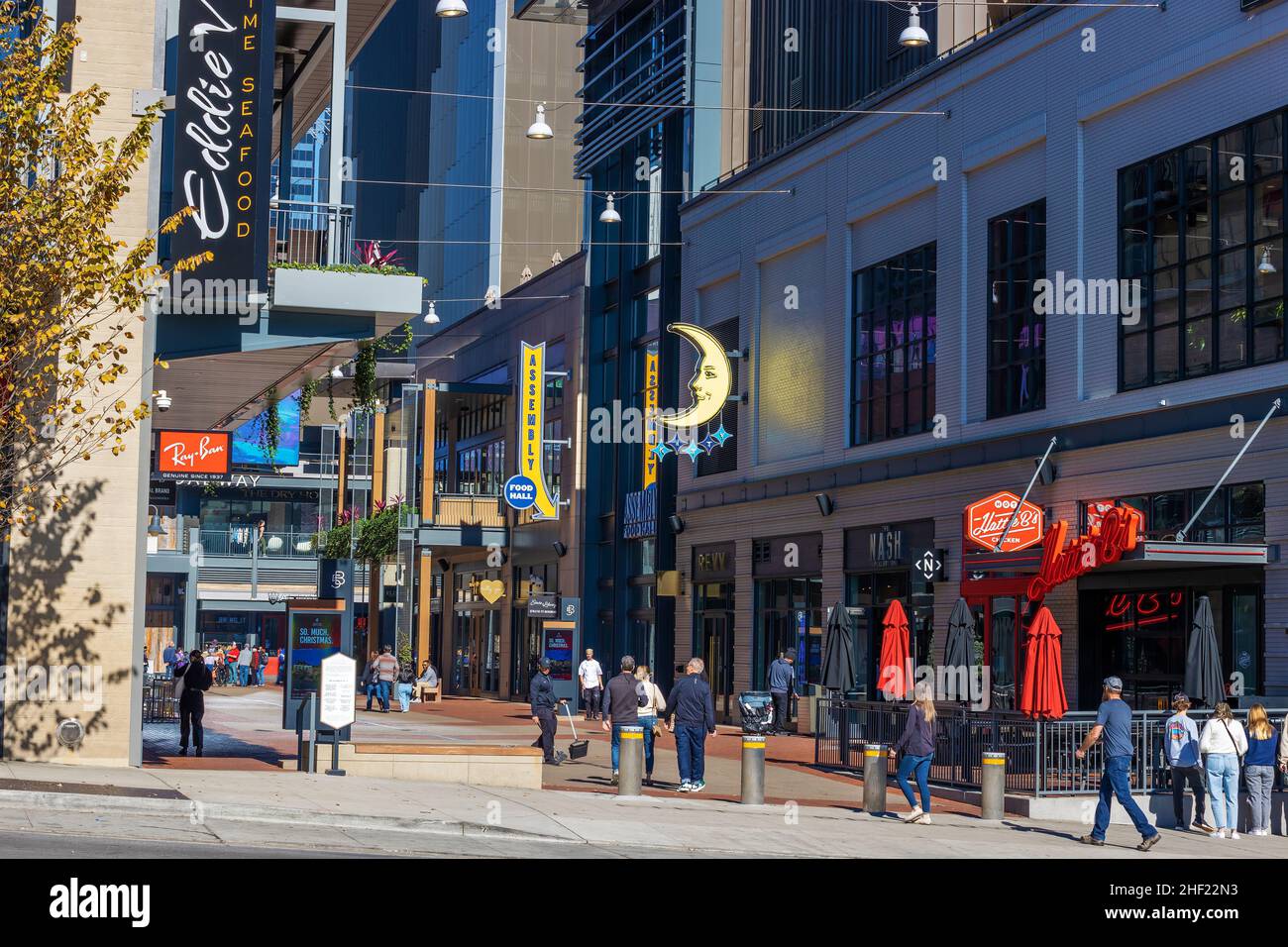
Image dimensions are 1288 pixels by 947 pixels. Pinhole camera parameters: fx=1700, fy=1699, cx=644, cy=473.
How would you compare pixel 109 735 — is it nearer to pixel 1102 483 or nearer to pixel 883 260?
pixel 1102 483

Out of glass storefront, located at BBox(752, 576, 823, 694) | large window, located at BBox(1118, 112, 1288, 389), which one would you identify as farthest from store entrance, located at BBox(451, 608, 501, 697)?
large window, located at BBox(1118, 112, 1288, 389)

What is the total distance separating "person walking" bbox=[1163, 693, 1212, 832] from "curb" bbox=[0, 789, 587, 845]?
8.10 metres

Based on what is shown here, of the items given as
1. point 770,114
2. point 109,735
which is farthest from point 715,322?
point 109,735

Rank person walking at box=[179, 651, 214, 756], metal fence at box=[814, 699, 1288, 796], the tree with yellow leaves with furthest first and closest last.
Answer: person walking at box=[179, 651, 214, 756] → metal fence at box=[814, 699, 1288, 796] → the tree with yellow leaves

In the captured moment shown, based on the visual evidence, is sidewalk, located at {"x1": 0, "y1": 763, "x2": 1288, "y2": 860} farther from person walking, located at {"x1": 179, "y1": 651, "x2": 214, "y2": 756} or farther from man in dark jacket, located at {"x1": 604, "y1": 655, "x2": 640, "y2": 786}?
person walking, located at {"x1": 179, "y1": 651, "x2": 214, "y2": 756}

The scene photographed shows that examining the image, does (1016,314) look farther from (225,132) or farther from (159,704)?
(159,704)

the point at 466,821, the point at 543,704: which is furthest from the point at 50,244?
the point at 543,704

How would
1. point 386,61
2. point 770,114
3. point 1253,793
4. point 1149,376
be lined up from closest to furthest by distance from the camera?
point 1253,793
point 1149,376
point 770,114
point 386,61

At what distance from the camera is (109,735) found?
20.8 m

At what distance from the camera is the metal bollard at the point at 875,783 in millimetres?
21000

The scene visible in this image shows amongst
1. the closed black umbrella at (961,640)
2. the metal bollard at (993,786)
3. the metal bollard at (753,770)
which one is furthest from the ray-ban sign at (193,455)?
the metal bollard at (993,786)

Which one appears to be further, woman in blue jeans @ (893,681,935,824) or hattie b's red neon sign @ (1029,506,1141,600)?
hattie b's red neon sign @ (1029,506,1141,600)

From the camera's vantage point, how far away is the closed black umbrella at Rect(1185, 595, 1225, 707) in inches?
864

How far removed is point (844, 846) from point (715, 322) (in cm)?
2549
